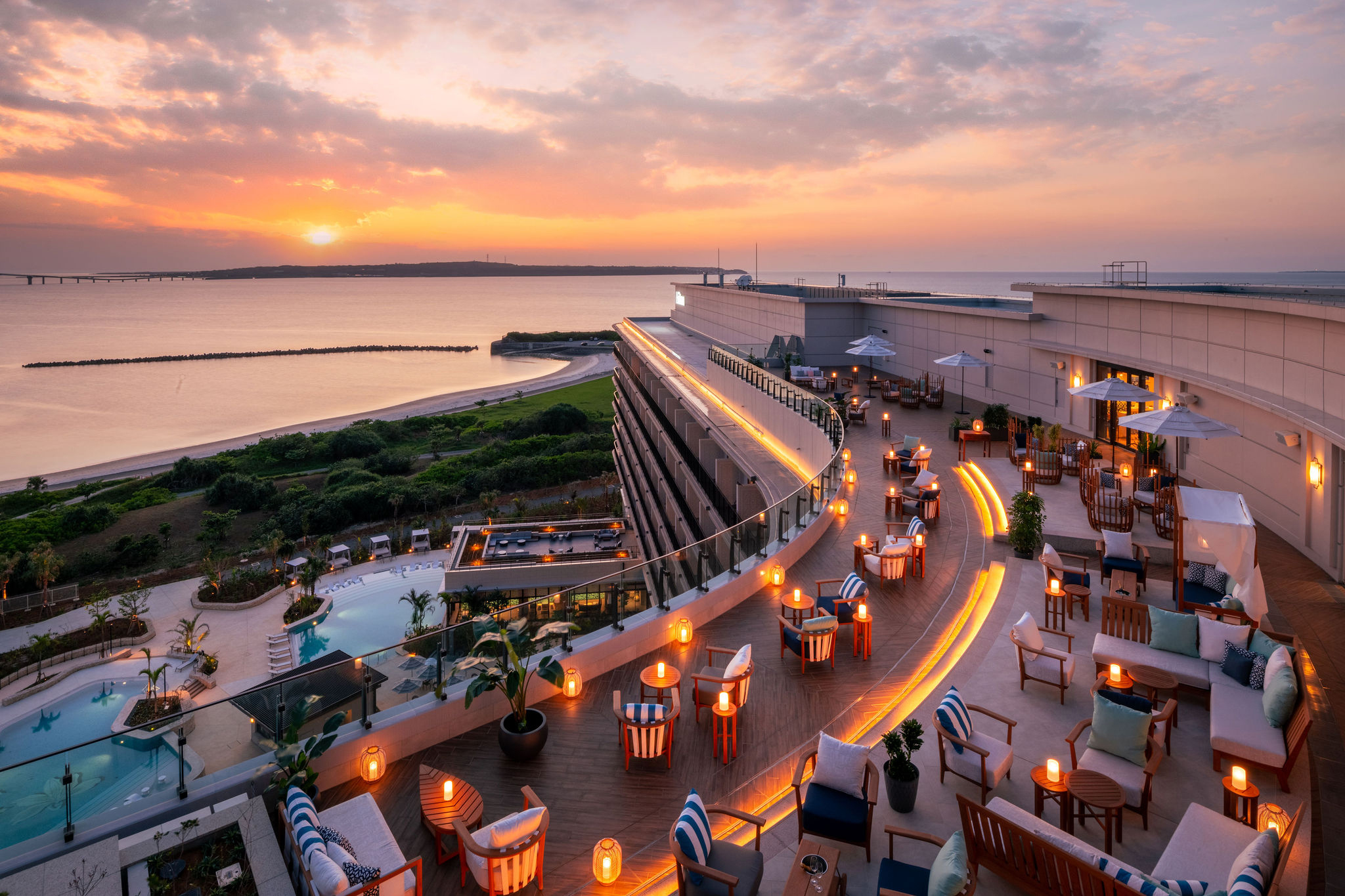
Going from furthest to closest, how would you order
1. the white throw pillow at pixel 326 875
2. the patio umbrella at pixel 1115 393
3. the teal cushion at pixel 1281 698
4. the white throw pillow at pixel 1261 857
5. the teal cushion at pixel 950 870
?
the patio umbrella at pixel 1115 393
the teal cushion at pixel 1281 698
the white throw pillow at pixel 326 875
the teal cushion at pixel 950 870
the white throw pillow at pixel 1261 857

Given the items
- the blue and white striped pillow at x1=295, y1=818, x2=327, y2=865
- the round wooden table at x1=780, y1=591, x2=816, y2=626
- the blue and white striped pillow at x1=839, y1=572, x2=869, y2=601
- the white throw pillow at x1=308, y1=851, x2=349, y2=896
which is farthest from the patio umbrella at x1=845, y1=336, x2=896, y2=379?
the white throw pillow at x1=308, y1=851, x2=349, y2=896

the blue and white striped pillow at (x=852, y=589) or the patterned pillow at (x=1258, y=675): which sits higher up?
the blue and white striped pillow at (x=852, y=589)

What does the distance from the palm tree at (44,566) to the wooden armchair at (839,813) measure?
40436 millimetres

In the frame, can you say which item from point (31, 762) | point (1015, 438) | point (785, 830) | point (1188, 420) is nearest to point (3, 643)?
point (31, 762)

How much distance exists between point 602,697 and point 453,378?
112 meters

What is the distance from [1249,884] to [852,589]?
19.4 ft

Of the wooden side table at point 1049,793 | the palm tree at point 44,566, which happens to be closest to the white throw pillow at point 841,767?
the wooden side table at point 1049,793

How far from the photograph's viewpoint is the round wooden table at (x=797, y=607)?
10.1m

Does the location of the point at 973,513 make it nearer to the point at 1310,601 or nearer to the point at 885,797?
the point at 1310,601

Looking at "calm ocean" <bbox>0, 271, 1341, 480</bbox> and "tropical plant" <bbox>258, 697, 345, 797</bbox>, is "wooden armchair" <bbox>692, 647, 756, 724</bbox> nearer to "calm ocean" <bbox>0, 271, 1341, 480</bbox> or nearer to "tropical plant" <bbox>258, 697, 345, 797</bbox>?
"tropical plant" <bbox>258, 697, 345, 797</bbox>

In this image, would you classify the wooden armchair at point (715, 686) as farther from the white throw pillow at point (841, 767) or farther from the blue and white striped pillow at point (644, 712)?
the white throw pillow at point (841, 767)

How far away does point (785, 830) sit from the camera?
6.53m

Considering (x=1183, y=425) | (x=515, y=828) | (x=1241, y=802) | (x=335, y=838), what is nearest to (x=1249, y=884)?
(x=1241, y=802)

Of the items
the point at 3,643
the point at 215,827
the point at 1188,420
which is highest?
the point at 1188,420
